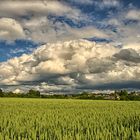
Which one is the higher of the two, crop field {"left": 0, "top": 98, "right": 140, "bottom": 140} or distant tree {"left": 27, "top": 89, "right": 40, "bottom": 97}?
distant tree {"left": 27, "top": 89, "right": 40, "bottom": 97}

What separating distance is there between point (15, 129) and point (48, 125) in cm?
184

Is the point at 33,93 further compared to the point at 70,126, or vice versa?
the point at 33,93

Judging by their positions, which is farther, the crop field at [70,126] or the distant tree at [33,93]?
the distant tree at [33,93]

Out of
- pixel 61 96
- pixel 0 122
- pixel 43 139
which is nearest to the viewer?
pixel 43 139

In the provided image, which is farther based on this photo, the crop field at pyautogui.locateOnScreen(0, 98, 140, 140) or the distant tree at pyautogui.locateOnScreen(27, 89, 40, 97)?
the distant tree at pyautogui.locateOnScreen(27, 89, 40, 97)

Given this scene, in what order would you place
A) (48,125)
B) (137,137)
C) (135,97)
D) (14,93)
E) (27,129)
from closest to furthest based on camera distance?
1. (137,137)
2. (27,129)
3. (48,125)
4. (135,97)
5. (14,93)

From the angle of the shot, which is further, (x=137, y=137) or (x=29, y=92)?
(x=29, y=92)

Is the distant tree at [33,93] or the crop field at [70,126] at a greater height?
the distant tree at [33,93]

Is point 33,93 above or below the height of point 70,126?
above

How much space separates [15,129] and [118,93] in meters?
103

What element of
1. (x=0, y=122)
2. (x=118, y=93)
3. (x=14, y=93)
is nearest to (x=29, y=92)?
(x=14, y=93)

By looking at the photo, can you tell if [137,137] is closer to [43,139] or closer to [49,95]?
[43,139]

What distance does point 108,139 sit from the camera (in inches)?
376

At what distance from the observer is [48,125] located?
46.0 feet
